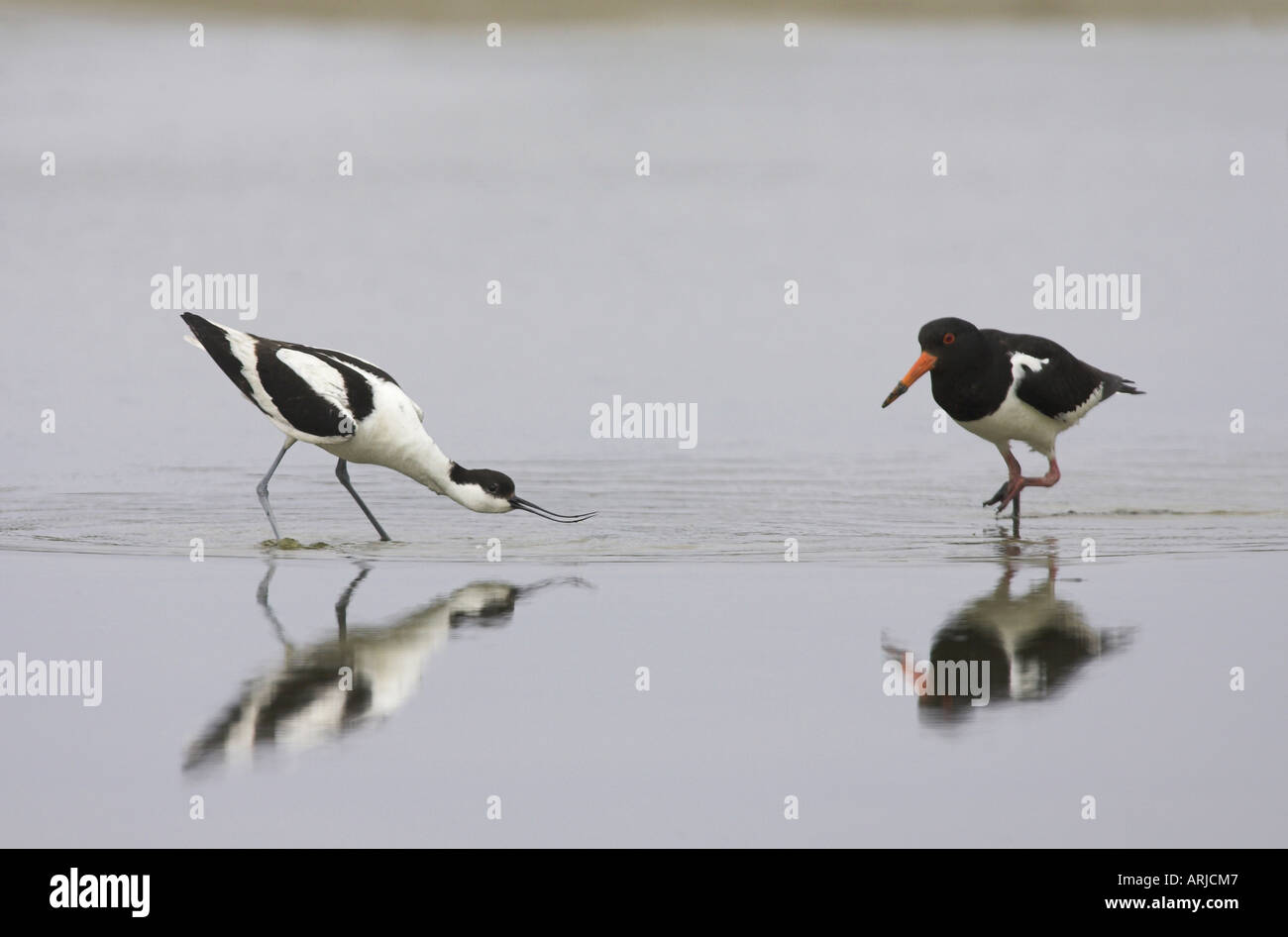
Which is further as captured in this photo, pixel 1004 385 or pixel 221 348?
pixel 1004 385

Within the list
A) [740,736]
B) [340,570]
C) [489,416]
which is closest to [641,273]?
[489,416]

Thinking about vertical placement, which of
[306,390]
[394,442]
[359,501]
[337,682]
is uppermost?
[306,390]

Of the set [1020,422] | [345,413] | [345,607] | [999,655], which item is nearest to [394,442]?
[345,413]

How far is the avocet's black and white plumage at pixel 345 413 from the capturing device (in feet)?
33.3

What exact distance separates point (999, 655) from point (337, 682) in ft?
7.98

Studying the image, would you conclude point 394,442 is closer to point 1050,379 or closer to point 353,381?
point 353,381

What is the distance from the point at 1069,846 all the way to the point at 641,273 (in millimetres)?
13406

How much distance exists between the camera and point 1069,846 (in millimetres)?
5363

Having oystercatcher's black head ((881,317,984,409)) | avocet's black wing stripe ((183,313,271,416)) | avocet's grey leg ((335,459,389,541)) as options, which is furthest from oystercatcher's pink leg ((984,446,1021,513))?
avocet's black wing stripe ((183,313,271,416))

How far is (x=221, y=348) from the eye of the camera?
34.4 ft

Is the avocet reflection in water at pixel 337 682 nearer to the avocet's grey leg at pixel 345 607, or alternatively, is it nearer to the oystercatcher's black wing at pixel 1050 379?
the avocet's grey leg at pixel 345 607

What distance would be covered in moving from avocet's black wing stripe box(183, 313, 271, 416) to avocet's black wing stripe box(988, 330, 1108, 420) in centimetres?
423

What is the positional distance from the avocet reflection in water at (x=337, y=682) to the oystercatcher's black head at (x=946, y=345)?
11.0 feet

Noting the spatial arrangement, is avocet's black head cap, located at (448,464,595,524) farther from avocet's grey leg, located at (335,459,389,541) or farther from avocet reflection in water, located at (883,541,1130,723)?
avocet reflection in water, located at (883,541,1130,723)
